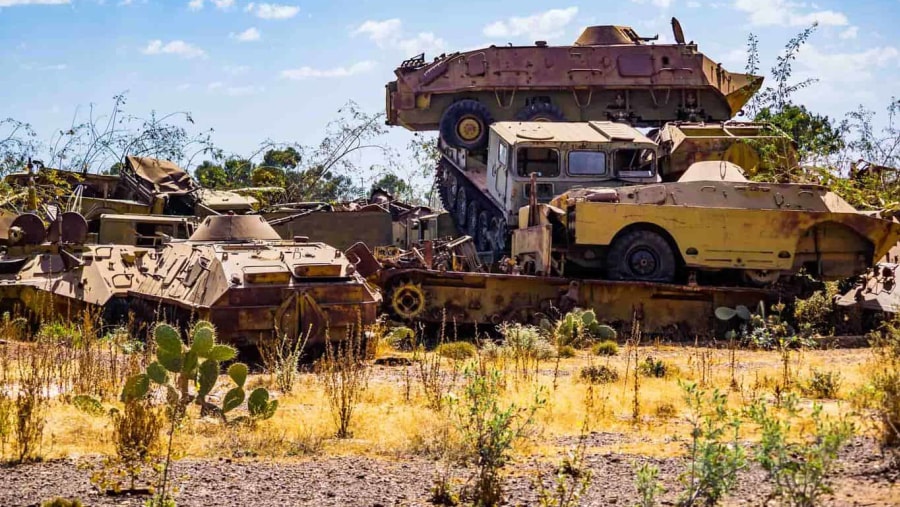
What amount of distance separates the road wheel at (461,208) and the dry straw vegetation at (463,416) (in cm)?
1083

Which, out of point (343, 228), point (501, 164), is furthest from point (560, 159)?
point (343, 228)

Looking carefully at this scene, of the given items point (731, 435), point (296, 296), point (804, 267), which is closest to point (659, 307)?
point (804, 267)

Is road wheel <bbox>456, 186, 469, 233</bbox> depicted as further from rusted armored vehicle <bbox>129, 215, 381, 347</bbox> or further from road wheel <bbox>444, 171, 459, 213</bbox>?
rusted armored vehicle <bbox>129, 215, 381, 347</bbox>

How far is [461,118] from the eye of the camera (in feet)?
78.2

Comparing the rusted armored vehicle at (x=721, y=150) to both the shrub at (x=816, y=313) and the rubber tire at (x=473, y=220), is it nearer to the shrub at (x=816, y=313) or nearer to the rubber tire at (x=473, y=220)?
the shrub at (x=816, y=313)

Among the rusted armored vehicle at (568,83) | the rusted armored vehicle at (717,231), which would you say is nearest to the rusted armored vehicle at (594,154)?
the rusted armored vehicle at (717,231)

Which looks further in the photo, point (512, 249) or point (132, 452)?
point (512, 249)

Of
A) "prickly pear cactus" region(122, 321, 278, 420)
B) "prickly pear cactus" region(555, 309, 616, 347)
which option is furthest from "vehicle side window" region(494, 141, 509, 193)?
"prickly pear cactus" region(122, 321, 278, 420)

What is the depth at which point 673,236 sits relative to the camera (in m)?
14.2

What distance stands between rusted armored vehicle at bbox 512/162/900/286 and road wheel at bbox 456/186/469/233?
816 cm

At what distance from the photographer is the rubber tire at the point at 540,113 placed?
24000 millimetres

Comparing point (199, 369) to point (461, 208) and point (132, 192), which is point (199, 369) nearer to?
point (132, 192)

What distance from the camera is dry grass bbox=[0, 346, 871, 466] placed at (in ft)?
24.2

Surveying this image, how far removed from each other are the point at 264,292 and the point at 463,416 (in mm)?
4808
